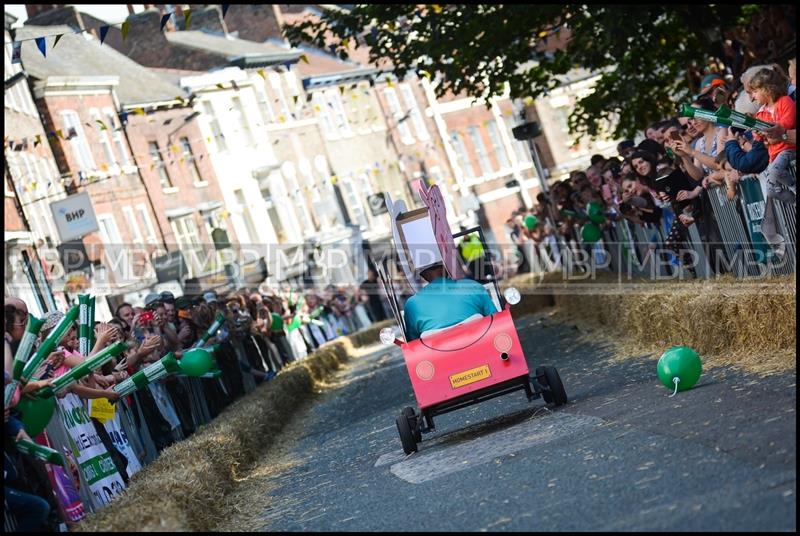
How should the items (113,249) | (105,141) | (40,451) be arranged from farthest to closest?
(105,141) < (113,249) < (40,451)

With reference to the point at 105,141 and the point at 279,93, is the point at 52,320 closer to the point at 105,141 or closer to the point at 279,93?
the point at 105,141

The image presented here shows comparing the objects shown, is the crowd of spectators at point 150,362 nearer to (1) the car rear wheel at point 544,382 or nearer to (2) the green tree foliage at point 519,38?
(1) the car rear wheel at point 544,382

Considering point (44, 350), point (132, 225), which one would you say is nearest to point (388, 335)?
point (44, 350)

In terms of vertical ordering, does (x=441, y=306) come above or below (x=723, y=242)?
above

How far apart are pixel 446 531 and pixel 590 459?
1633 mm

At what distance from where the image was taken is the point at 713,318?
40.9ft

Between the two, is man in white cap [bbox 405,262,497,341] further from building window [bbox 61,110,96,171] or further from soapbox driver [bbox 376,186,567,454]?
building window [bbox 61,110,96,171]

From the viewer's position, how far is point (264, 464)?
14.6 metres

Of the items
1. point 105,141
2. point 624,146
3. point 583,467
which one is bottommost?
point 583,467

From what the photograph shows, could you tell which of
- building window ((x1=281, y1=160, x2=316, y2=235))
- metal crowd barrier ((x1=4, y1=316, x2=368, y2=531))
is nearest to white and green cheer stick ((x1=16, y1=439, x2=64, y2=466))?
metal crowd barrier ((x1=4, y1=316, x2=368, y2=531))

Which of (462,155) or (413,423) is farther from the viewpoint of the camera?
(462,155)

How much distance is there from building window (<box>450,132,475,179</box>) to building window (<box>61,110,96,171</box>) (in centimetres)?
3160

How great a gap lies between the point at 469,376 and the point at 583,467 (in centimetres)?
344

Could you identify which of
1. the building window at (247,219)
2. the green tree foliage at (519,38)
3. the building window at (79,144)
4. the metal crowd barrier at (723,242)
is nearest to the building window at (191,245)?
the building window at (247,219)
